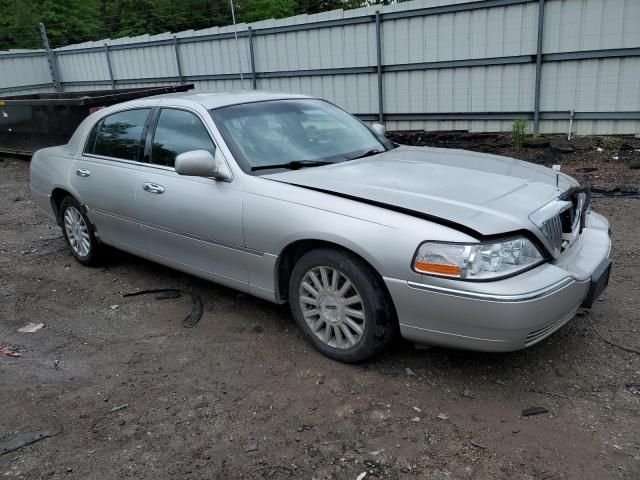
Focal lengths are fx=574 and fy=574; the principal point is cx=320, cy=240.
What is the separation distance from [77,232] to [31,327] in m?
1.38

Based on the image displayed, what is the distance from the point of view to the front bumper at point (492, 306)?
9.47 ft

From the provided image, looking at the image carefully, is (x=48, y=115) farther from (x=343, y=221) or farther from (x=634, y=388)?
(x=634, y=388)

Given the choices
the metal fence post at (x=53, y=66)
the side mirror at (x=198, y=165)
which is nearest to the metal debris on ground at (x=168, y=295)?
the side mirror at (x=198, y=165)

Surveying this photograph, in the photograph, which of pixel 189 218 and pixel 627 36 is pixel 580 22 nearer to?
pixel 627 36

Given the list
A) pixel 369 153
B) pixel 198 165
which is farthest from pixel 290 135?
pixel 198 165

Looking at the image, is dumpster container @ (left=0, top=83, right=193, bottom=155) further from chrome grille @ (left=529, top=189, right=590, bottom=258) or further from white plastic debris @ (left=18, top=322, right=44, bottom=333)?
chrome grille @ (left=529, top=189, right=590, bottom=258)

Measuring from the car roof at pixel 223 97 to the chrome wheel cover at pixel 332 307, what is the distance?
1.63 m

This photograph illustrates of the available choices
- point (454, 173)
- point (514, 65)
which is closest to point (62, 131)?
point (514, 65)

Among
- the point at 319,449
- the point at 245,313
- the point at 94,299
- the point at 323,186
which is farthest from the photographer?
the point at 94,299

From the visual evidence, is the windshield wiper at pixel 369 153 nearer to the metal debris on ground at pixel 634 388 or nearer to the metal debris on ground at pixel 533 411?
the metal debris on ground at pixel 533 411

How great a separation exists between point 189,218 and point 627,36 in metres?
7.52

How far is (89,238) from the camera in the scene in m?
5.40

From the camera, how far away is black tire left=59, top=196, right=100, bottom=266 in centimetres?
534

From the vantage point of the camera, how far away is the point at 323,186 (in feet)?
11.6
